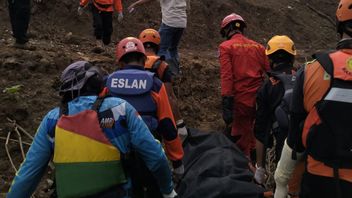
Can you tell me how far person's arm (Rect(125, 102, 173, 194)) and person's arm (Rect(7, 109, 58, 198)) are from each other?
0.48 meters

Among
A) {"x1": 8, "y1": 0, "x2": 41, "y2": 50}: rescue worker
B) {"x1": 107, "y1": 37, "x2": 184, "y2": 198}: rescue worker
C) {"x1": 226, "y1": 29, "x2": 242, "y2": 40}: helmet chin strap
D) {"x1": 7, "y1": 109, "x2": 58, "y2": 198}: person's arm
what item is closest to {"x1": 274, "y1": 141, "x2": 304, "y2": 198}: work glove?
{"x1": 107, "y1": 37, "x2": 184, "y2": 198}: rescue worker

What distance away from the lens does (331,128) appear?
297cm

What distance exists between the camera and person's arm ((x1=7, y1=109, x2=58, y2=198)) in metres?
3.20

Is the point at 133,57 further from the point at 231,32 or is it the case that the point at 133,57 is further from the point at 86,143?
the point at 231,32

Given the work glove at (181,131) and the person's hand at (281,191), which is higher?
the person's hand at (281,191)

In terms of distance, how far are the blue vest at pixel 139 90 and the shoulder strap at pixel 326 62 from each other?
1.52 meters

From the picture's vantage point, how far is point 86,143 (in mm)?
3051

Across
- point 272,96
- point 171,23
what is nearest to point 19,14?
point 171,23

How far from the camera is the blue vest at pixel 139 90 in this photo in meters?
4.11

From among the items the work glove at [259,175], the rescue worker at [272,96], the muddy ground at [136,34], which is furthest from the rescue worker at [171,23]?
the work glove at [259,175]

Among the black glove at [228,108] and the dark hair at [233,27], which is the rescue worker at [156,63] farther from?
the dark hair at [233,27]

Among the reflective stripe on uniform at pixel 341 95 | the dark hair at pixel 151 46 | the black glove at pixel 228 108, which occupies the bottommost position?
the black glove at pixel 228 108

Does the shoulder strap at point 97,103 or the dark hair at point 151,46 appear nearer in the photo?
the shoulder strap at point 97,103

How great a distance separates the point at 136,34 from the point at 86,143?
9.88m
